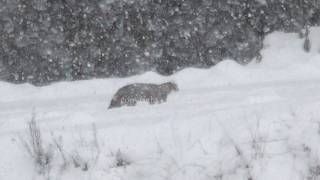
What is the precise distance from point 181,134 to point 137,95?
1520 millimetres

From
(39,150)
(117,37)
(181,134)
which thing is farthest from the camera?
(117,37)

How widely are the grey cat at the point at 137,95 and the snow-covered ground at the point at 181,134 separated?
18cm

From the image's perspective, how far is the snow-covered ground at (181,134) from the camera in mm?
6355

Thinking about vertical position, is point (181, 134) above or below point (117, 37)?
below

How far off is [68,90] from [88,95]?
1.62 ft

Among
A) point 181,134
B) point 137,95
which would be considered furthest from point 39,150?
point 137,95

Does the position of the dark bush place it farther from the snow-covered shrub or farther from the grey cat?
the snow-covered shrub

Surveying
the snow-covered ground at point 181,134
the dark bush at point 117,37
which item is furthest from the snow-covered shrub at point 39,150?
the dark bush at point 117,37

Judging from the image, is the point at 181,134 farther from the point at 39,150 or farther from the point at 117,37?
the point at 117,37

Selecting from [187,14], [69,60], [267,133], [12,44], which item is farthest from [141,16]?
[267,133]

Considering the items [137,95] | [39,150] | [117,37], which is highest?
[117,37]

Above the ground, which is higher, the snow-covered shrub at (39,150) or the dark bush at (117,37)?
the dark bush at (117,37)

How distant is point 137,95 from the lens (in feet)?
27.3

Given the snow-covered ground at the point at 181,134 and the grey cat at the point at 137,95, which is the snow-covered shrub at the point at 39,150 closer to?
the snow-covered ground at the point at 181,134
